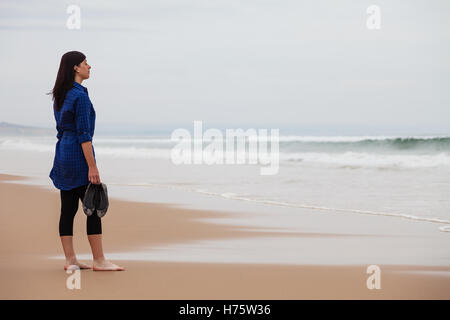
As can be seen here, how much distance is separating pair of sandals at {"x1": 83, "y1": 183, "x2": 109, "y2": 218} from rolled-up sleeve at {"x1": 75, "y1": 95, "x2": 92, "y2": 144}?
314 mm

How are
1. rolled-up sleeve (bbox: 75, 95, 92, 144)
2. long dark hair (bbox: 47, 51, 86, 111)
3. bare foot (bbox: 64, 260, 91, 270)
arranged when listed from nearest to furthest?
rolled-up sleeve (bbox: 75, 95, 92, 144) < long dark hair (bbox: 47, 51, 86, 111) < bare foot (bbox: 64, 260, 91, 270)

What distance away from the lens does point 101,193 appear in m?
4.74

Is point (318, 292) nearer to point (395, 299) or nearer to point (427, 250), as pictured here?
point (395, 299)

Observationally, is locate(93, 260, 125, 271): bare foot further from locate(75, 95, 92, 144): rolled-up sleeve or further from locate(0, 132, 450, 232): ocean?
locate(0, 132, 450, 232): ocean

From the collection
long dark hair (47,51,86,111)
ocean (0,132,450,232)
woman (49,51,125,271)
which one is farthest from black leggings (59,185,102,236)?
ocean (0,132,450,232)

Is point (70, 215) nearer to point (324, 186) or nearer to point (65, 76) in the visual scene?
point (65, 76)

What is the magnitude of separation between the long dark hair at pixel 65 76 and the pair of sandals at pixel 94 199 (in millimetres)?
568

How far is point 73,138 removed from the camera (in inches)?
187

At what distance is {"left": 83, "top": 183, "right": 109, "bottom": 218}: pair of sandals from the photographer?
469 centimetres

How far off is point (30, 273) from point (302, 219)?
360 centimetres

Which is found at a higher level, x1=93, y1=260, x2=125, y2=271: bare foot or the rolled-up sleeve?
the rolled-up sleeve

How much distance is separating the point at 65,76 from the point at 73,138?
41cm

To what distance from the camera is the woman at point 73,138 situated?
4664mm
